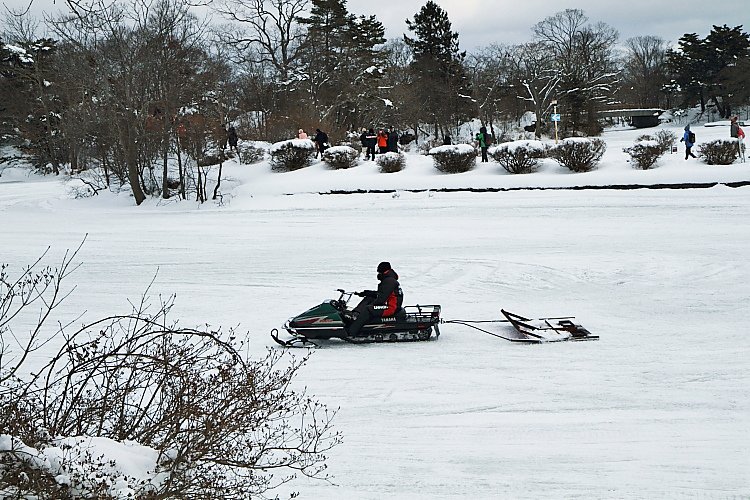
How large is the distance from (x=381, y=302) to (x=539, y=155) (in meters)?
20.4

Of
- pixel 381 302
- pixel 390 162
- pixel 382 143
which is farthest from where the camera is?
pixel 382 143

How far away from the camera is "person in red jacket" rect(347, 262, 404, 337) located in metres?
11.7

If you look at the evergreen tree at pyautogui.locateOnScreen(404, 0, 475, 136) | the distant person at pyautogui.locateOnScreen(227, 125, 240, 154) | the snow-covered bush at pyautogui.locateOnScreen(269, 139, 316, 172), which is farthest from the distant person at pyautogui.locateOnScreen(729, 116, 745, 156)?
the evergreen tree at pyautogui.locateOnScreen(404, 0, 475, 136)

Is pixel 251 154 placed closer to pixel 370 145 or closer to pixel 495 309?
pixel 370 145

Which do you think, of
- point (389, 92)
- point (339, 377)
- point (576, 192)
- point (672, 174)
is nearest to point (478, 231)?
point (576, 192)

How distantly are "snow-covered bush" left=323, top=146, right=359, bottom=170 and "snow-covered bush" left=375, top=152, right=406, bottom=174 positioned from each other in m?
1.69

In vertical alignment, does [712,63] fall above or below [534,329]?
above

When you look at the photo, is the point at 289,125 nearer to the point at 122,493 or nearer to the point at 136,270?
the point at 136,270

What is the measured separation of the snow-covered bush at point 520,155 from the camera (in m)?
30.2

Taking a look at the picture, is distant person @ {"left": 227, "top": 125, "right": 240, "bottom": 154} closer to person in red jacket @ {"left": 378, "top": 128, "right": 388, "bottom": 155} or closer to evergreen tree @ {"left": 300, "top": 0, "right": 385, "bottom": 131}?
person in red jacket @ {"left": 378, "top": 128, "right": 388, "bottom": 155}

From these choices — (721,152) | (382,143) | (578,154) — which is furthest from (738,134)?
(382,143)

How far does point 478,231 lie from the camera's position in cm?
2181

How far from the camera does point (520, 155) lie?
3030 centimetres

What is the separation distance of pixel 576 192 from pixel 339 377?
18239 millimetres
